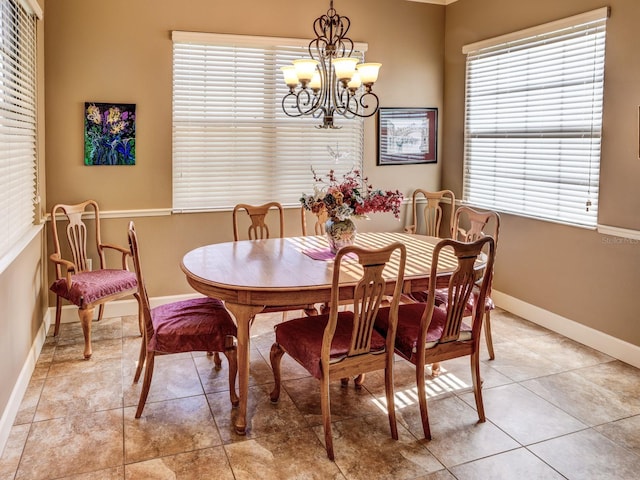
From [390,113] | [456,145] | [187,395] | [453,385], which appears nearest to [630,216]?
[453,385]

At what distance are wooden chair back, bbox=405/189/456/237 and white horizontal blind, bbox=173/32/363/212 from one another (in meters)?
1.06

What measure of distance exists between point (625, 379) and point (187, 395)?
8.93 feet

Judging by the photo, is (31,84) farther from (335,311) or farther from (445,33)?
(445,33)

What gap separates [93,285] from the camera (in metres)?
3.80

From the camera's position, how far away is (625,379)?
3.45 metres

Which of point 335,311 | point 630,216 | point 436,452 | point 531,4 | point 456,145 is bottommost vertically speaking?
point 436,452

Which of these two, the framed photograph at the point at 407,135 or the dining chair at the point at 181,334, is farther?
the framed photograph at the point at 407,135

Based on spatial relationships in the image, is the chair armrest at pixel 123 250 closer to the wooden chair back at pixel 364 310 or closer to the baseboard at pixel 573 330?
the wooden chair back at pixel 364 310

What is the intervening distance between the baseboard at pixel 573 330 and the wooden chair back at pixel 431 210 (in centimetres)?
91

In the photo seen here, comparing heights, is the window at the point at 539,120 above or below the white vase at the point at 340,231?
above

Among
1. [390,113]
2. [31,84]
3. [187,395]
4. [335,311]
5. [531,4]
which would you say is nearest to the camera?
[335,311]

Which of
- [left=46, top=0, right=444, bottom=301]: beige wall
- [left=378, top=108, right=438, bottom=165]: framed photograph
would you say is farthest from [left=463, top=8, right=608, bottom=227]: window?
[left=46, top=0, right=444, bottom=301]: beige wall

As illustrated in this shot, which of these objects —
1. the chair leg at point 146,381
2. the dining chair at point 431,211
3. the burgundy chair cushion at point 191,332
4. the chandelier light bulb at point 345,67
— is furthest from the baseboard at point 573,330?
the chair leg at point 146,381

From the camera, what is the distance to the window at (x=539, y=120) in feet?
12.9
